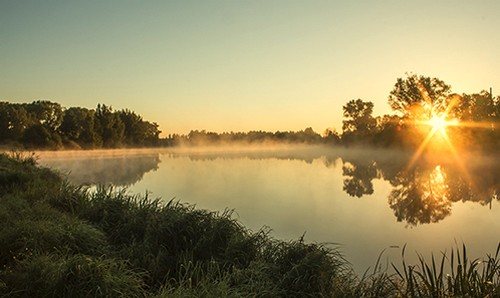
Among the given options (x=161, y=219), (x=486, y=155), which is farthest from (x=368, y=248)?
(x=486, y=155)

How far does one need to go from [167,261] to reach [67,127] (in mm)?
71127

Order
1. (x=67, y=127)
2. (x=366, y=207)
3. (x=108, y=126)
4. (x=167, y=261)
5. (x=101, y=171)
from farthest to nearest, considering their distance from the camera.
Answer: (x=108, y=126)
(x=67, y=127)
(x=101, y=171)
(x=366, y=207)
(x=167, y=261)

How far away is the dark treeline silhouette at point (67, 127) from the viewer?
62781 mm

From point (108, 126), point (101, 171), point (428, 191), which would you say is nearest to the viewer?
point (428, 191)

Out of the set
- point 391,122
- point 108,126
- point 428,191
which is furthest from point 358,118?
point 428,191

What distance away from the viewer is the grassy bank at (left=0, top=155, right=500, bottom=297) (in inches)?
254

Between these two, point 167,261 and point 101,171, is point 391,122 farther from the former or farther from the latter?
point 167,261

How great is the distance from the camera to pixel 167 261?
9180 millimetres

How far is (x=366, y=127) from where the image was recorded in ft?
327

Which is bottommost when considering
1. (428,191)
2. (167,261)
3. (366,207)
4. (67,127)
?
(366,207)

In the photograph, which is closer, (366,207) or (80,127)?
(366,207)

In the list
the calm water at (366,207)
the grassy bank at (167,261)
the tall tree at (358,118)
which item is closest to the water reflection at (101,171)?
the calm water at (366,207)

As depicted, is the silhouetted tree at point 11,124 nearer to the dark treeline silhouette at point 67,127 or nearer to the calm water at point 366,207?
the dark treeline silhouette at point 67,127

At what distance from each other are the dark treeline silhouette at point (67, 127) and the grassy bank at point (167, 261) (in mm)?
56105
